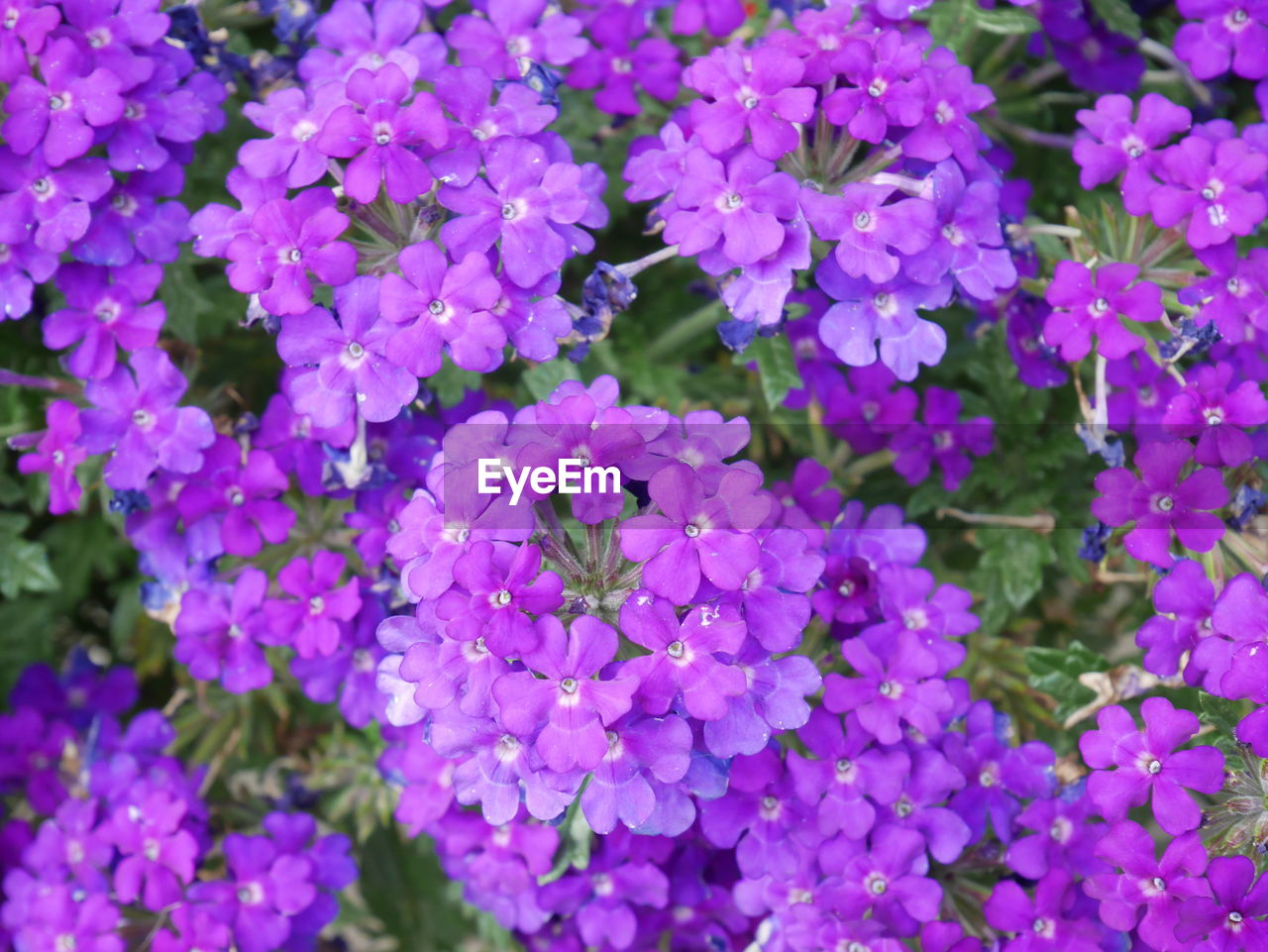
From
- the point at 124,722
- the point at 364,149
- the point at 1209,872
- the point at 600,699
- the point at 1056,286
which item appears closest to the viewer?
the point at 600,699

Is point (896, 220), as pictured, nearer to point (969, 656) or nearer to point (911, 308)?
point (911, 308)

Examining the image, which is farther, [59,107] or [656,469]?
[59,107]

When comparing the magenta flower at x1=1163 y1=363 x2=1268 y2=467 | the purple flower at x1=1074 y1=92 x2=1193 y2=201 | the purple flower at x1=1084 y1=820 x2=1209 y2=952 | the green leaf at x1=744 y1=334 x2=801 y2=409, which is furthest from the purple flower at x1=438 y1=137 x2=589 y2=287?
the purple flower at x1=1084 y1=820 x2=1209 y2=952

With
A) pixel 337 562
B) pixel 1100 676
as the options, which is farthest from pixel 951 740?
pixel 337 562

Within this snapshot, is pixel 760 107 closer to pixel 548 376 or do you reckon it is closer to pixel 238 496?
pixel 548 376

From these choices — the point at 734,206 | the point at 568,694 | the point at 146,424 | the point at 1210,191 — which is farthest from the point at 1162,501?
the point at 146,424
